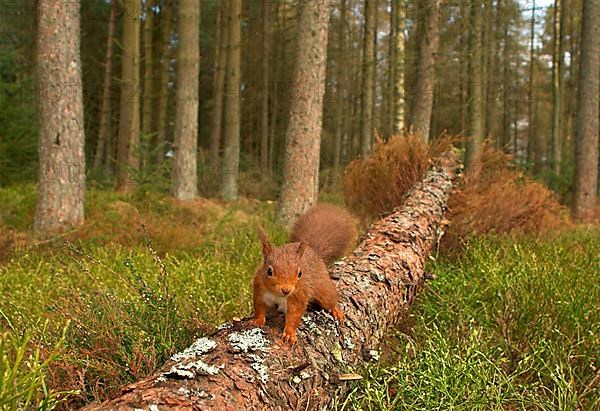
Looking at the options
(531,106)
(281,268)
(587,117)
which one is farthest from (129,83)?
(531,106)

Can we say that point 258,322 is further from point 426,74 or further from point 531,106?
point 531,106

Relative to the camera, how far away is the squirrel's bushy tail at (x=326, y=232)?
2984 mm

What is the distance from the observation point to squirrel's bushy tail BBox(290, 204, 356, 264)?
2.98 meters

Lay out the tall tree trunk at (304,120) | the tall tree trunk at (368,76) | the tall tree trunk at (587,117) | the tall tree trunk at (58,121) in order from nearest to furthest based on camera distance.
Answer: the tall tree trunk at (58,121), the tall tree trunk at (304,120), the tall tree trunk at (587,117), the tall tree trunk at (368,76)

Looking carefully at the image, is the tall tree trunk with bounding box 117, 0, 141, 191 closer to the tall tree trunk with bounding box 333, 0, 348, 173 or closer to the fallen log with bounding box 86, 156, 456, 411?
the tall tree trunk with bounding box 333, 0, 348, 173

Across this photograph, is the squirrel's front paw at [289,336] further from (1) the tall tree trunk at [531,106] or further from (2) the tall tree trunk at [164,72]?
(1) the tall tree trunk at [531,106]

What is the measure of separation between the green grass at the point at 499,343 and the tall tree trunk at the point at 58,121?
4662 mm

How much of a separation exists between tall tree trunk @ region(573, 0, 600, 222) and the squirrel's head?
9.30 m

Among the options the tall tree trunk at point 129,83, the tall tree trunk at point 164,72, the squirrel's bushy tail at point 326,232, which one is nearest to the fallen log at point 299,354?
the squirrel's bushy tail at point 326,232

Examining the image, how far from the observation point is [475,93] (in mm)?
12164

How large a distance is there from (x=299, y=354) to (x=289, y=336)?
0.27 feet

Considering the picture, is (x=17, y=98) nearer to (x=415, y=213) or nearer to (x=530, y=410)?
(x=415, y=213)

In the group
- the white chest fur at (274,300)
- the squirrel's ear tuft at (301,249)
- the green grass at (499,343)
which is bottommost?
the green grass at (499,343)

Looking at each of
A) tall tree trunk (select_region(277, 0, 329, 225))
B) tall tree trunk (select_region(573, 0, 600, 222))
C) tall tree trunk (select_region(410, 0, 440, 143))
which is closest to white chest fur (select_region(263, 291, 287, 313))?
tall tree trunk (select_region(277, 0, 329, 225))
